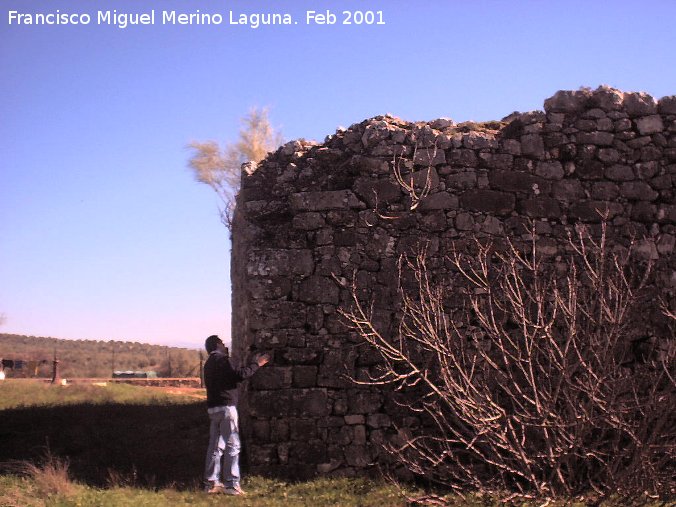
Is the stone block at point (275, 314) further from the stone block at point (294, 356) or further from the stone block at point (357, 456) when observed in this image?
the stone block at point (357, 456)

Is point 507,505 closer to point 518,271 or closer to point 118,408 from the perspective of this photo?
point 518,271

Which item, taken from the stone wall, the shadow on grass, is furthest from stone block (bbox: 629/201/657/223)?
the shadow on grass

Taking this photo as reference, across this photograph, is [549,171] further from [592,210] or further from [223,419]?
[223,419]

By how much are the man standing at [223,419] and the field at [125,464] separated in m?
0.21

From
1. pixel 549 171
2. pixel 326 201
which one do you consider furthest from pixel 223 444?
pixel 549 171

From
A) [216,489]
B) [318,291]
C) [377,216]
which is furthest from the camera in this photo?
[377,216]

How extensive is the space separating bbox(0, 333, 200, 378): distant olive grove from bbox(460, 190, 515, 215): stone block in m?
22.2

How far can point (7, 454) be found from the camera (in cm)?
954

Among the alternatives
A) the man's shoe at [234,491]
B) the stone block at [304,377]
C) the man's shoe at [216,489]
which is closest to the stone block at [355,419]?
the stone block at [304,377]

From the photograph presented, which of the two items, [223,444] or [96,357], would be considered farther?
[96,357]

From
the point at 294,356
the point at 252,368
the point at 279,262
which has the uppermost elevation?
the point at 279,262

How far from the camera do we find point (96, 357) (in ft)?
136

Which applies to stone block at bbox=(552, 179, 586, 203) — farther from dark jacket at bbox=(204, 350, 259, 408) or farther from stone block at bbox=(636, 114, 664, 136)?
dark jacket at bbox=(204, 350, 259, 408)

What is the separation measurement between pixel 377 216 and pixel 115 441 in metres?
4.81
